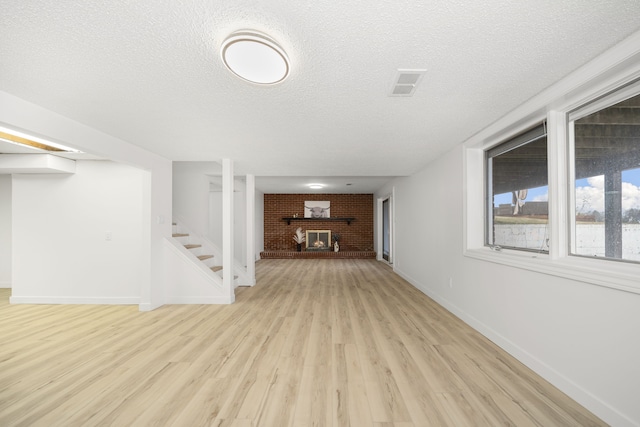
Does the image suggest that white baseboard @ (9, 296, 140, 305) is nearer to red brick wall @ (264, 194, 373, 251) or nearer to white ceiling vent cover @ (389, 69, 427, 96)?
white ceiling vent cover @ (389, 69, 427, 96)

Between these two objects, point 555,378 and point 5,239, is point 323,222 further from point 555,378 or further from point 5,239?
point 555,378

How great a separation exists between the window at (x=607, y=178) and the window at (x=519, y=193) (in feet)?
0.96

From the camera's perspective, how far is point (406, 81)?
70.5 inches

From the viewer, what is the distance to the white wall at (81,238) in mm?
3914

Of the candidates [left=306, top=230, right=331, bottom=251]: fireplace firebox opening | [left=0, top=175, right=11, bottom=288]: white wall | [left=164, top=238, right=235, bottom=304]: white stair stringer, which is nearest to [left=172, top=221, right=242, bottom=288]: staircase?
[left=164, top=238, right=235, bottom=304]: white stair stringer

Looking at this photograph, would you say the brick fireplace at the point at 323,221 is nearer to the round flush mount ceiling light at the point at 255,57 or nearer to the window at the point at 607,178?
the window at the point at 607,178

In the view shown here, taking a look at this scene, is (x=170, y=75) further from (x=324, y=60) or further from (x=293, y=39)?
(x=324, y=60)

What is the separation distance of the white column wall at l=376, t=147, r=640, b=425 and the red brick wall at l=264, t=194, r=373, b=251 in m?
5.68

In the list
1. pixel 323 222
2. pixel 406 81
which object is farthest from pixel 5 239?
pixel 323 222

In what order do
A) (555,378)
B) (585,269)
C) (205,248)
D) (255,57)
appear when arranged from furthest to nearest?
(205,248) < (555,378) < (585,269) < (255,57)

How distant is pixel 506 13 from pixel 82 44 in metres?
2.15

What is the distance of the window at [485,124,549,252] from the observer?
230 centimetres

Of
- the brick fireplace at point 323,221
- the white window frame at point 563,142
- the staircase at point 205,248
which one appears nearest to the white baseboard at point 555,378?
the white window frame at point 563,142

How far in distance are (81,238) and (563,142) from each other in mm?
5792
